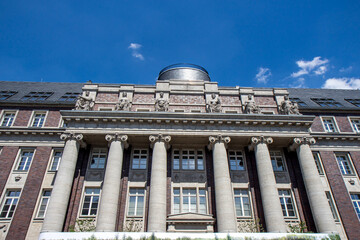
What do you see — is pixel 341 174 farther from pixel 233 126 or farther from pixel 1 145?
pixel 1 145

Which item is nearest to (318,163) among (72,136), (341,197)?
(341,197)

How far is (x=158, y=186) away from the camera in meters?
19.8

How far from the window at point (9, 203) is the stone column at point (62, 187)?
4706 millimetres

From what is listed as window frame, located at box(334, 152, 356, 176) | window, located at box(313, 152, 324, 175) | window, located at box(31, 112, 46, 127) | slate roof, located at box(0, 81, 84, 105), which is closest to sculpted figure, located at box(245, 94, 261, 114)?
window, located at box(313, 152, 324, 175)

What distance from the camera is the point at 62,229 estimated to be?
1914 cm

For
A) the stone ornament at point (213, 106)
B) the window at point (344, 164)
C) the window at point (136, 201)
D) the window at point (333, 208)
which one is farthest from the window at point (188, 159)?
the window at point (344, 164)

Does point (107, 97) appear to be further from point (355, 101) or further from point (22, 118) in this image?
point (355, 101)

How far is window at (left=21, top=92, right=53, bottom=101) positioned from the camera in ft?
92.8

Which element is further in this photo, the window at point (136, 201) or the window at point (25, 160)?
the window at point (25, 160)

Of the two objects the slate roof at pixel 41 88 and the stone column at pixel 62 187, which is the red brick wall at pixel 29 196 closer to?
the stone column at pixel 62 187

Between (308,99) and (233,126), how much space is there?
1406 cm

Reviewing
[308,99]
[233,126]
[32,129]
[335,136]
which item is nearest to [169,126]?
[233,126]

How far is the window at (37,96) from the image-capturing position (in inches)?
1114

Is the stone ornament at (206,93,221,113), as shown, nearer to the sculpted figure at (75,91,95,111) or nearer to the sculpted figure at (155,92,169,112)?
the sculpted figure at (155,92,169,112)
